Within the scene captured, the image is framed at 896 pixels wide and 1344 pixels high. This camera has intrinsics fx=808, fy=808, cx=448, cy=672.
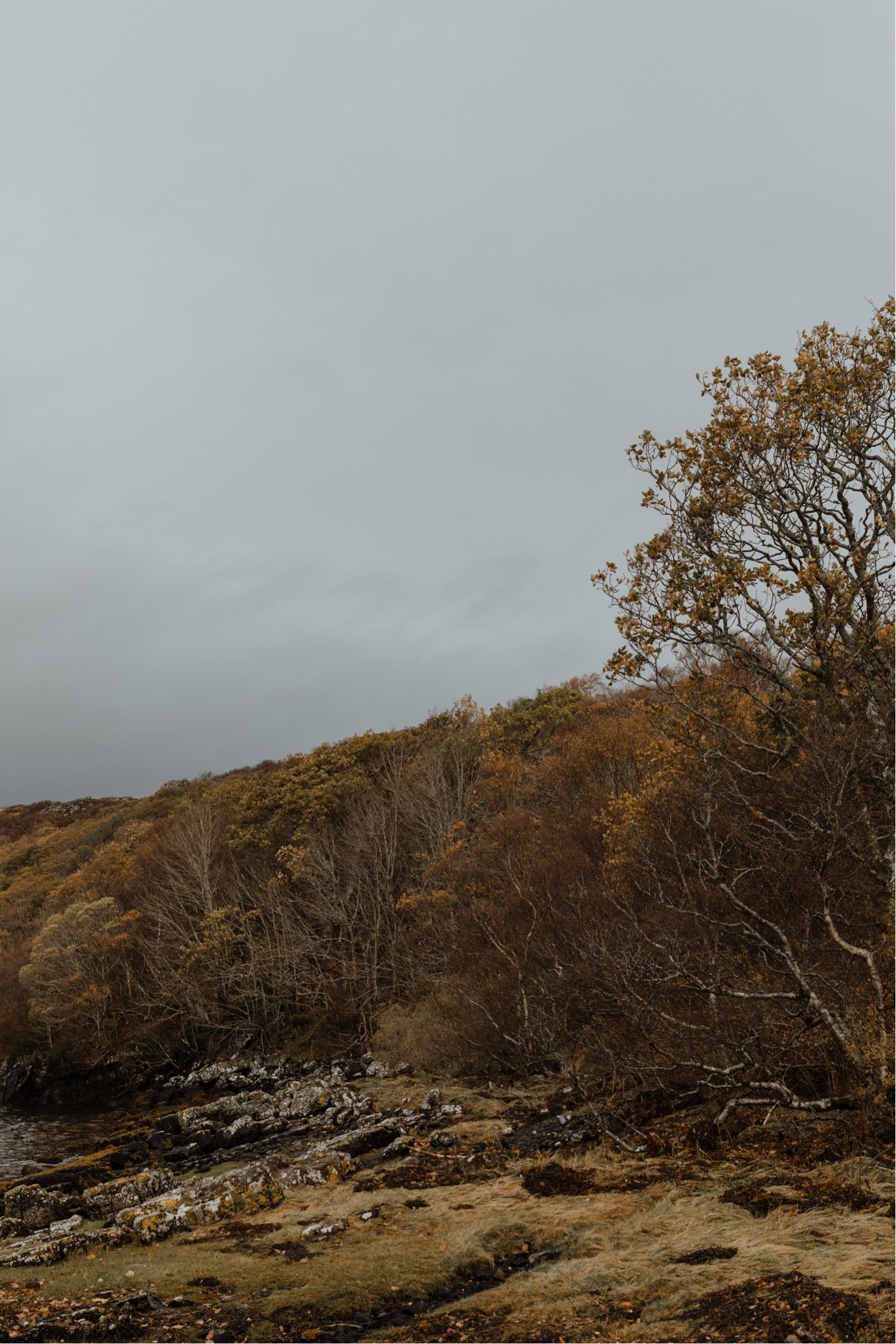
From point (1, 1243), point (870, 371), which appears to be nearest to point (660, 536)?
point (870, 371)

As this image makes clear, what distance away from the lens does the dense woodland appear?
12.8 metres

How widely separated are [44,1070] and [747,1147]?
115 ft

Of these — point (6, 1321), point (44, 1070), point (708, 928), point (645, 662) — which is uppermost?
point (645, 662)

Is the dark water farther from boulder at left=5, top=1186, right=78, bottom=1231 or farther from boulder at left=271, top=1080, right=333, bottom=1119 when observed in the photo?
boulder at left=5, top=1186, right=78, bottom=1231

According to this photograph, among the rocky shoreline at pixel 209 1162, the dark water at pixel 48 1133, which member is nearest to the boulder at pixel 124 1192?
the rocky shoreline at pixel 209 1162

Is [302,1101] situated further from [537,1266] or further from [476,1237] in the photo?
[537,1266]

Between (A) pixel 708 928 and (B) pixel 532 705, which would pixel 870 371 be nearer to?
(A) pixel 708 928

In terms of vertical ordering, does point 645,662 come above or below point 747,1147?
above

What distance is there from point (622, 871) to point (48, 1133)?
22158 mm

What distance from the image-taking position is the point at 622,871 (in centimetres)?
1980

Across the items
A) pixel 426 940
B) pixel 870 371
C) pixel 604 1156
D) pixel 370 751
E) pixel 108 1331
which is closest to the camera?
pixel 108 1331

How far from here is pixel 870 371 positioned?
1341 centimetres

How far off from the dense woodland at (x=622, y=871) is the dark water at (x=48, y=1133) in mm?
2974

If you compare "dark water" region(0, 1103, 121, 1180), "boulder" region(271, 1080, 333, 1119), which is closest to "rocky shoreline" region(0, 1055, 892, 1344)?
"boulder" region(271, 1080, 333, 1119)
